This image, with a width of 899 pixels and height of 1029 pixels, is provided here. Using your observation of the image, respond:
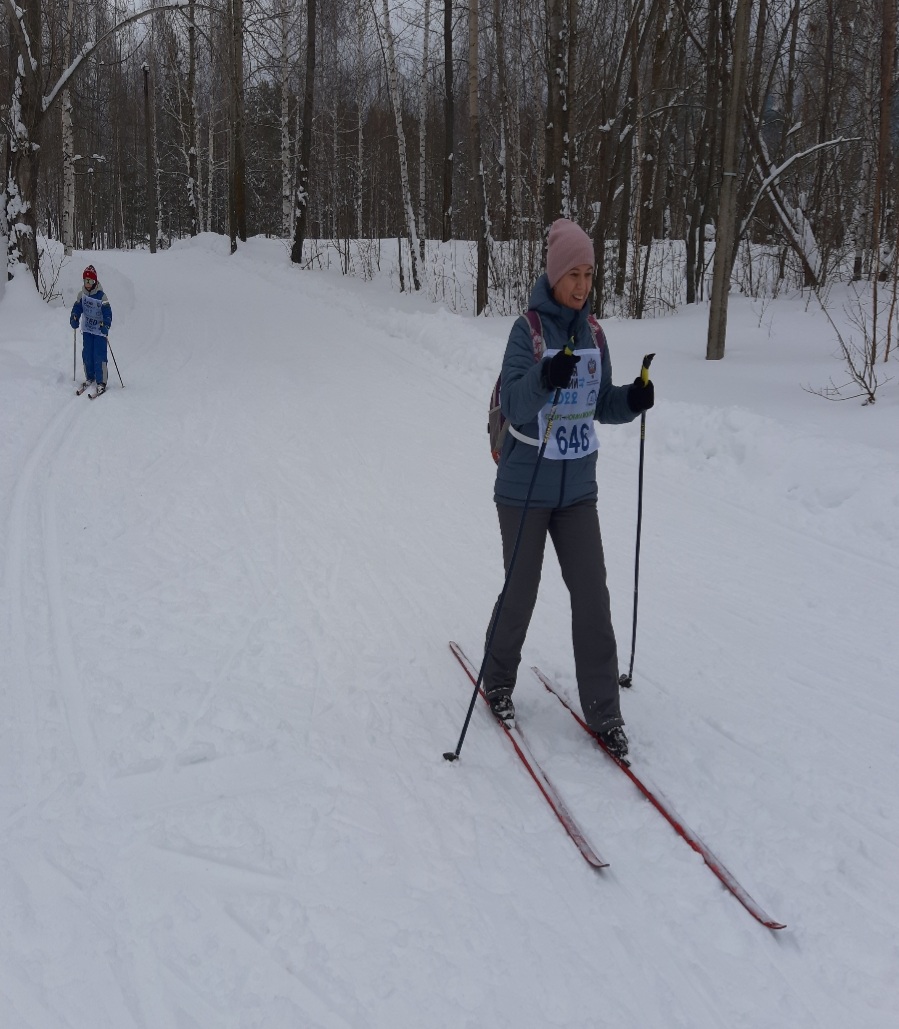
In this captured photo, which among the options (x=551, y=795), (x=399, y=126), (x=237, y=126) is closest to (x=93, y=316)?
(x=551, y=795)

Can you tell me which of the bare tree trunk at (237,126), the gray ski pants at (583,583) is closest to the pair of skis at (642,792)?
the gray ski pants at (583,583)

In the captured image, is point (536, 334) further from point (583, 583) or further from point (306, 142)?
point (306, 142)

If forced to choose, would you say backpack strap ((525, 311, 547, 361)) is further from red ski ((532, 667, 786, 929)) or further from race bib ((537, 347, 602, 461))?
red ski ((532, 667, 786, 929))

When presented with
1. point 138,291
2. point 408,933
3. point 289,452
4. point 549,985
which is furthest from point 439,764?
point 138,291

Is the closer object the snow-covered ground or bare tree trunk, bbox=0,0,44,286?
the snow-covered ground

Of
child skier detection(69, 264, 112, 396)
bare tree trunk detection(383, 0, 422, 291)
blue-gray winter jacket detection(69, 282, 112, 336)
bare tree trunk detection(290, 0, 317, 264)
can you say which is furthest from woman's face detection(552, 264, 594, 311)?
bare tree trunk detection(290, 0, 317, 264)

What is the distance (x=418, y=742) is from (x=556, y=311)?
196cm

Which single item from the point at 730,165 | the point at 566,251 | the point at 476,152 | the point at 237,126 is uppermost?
the point at 237,126

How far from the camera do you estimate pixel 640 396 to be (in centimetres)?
340

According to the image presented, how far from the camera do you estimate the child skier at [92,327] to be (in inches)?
412

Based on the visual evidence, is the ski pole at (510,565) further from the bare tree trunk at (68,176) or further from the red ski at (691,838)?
the bare tree trunk at (68,176)

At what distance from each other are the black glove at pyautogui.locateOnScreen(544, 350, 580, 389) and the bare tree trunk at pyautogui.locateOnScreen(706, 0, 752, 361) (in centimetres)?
819

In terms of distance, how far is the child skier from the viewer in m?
10.5

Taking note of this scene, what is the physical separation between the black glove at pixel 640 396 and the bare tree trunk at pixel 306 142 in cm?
2260
